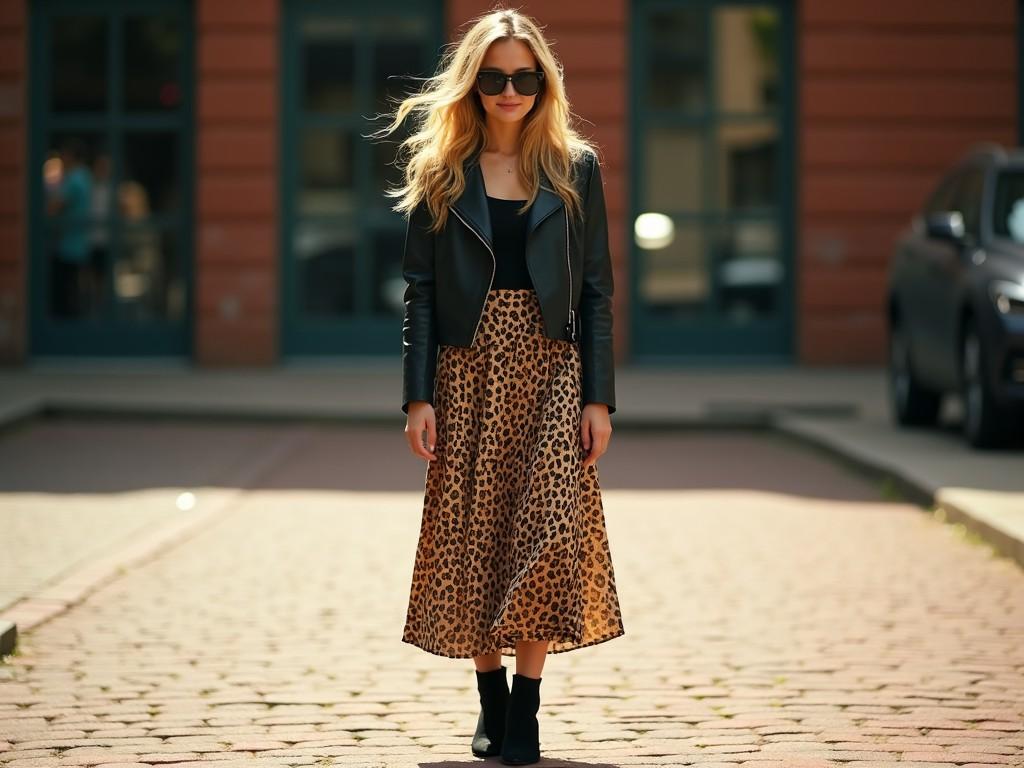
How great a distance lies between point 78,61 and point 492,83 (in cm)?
1627

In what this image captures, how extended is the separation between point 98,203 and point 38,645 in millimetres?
14305

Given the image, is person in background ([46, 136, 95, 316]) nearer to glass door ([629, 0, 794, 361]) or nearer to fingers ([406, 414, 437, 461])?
glass door ([629, 0, 794, 361])

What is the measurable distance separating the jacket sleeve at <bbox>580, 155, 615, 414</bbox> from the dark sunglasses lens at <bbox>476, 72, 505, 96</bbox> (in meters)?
0.34

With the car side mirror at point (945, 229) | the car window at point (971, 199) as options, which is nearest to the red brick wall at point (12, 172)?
the car window at point (971, 199)

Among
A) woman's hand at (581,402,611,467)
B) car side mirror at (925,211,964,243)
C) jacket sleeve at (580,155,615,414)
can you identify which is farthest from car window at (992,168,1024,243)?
woman's hand at (581,402,611,467)

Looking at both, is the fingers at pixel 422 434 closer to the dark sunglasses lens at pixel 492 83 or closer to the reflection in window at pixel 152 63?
the dark sunglasses lens at pixel 492 83

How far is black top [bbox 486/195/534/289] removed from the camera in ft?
16.7

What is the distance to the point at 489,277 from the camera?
509cm

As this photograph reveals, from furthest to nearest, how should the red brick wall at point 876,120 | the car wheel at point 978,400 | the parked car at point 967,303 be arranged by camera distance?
the red brick wall at point 876,120, the car wheel at point 978,400, the parked car at point 967,303

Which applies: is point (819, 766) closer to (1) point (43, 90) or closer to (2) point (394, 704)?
(2) point (394, 704)

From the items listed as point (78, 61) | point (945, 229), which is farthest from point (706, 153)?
point (945, 229)

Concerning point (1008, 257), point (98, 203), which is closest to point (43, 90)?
point (98, 203)

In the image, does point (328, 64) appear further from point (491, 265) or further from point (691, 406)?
point (491, 265)

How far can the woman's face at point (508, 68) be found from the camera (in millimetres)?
5047
